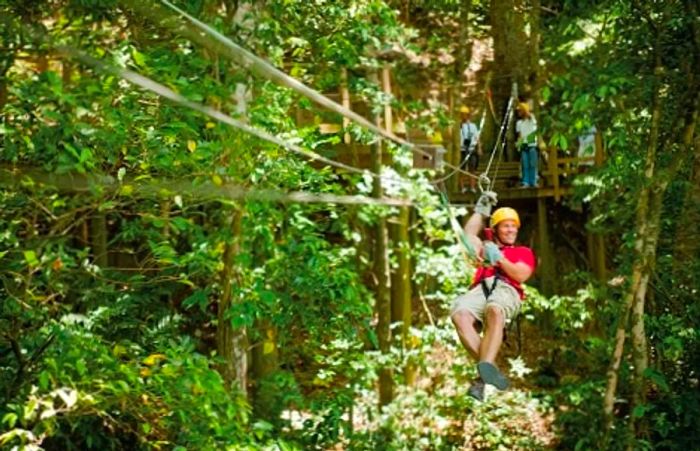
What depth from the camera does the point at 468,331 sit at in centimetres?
523

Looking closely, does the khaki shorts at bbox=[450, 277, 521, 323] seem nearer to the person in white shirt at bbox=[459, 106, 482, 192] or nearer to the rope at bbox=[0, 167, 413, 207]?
the rope at bbox=[0, 167, 413, 207]

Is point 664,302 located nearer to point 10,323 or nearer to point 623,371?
point 623,371

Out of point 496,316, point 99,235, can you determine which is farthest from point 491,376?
point 99,235

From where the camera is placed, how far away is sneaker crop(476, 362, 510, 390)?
4.97 metres

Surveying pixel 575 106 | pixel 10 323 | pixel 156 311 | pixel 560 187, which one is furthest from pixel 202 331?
pixel 560 187

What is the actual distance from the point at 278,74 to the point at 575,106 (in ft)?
10.9

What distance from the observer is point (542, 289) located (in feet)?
39.4

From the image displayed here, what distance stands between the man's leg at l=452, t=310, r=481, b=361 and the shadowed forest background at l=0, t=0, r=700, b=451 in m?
0.58

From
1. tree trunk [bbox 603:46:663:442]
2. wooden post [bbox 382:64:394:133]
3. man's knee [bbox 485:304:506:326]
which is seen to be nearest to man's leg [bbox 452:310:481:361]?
man's knee [bbox 485:304:506:326]

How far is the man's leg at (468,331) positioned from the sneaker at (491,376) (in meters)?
0.17

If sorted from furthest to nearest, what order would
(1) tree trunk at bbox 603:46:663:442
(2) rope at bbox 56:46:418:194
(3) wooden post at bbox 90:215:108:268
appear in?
1. (3) wooden post at bbox 90:215:108:268
2. (1) tree trunk at bbox 603:46:663:442
3. (2) rope at bbox 56:46:418:194

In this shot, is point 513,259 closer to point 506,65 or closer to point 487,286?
point 487,286

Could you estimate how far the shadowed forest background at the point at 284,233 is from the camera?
4309mm

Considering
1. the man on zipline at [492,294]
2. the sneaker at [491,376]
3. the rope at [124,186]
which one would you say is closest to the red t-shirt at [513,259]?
the man on zipline at [492,294]
